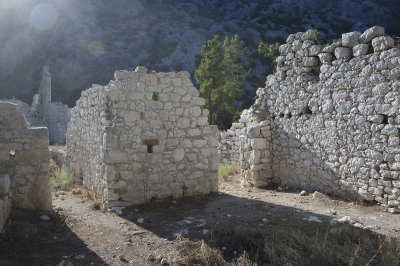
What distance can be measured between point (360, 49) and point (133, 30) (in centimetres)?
3800

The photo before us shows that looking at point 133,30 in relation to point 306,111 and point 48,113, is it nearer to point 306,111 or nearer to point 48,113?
point 48,113

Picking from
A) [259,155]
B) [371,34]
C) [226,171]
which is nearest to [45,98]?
[226,171]

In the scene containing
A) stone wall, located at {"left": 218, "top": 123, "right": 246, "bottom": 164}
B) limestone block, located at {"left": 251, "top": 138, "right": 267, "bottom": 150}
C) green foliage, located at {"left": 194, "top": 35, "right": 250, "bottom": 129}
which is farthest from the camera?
green foliage, located at {"left": 194, "top": 35, "right": 250, "bottom": 129}

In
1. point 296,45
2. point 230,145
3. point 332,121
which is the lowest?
point 230,145

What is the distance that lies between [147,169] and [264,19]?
39.3 metres

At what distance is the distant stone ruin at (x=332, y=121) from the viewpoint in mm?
5934

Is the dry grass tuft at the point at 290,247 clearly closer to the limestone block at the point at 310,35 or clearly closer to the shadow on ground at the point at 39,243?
the shadow on ground at the point at 39,243

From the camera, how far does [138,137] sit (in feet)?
21.5

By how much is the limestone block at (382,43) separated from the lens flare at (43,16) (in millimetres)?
42593

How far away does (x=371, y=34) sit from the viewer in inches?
243

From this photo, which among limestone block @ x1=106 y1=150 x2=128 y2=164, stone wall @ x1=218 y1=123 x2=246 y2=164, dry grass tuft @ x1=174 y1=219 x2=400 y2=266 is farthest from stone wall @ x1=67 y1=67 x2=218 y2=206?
stone wall @ x1=218 y1=123 x2=246 y2=164

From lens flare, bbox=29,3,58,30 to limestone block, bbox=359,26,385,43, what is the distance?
42.3 metres

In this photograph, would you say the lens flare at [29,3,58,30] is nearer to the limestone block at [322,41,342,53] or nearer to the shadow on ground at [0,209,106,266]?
the limestone block at [322,41,342,53]

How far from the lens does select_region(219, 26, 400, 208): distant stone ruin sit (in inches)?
234
